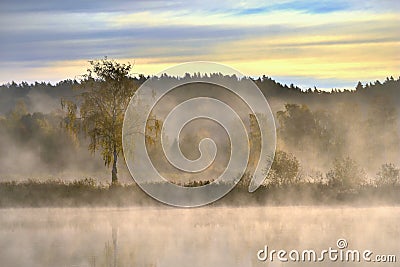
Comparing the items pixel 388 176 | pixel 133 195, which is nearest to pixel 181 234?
pixel 133 195

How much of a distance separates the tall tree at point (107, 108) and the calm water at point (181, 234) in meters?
2.27

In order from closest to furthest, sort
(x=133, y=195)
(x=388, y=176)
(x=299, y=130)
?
(x=133, y=195) < (x=388, y=176) < (x=299, y=130)

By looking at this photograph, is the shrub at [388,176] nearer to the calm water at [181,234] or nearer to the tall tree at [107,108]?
the calm water at [181,234]

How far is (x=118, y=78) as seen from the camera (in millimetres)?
27141

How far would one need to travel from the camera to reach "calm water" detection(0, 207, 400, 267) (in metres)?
17.8

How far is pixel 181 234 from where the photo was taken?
20.7 metres

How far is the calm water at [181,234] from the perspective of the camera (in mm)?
17797

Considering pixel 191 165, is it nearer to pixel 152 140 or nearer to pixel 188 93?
pixel 152 140

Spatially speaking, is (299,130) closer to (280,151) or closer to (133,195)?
(280,151)

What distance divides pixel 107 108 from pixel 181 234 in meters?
7.35

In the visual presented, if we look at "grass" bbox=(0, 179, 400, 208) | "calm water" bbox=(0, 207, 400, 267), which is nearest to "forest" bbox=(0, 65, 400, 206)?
"grass" bbox=(0, 179, 400, 208)

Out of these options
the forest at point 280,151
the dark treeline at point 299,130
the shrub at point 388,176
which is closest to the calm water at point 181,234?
the forest at point 280,151

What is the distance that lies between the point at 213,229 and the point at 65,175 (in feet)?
31.1

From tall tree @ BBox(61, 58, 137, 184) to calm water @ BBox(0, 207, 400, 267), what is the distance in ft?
7.46
